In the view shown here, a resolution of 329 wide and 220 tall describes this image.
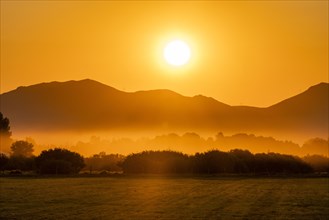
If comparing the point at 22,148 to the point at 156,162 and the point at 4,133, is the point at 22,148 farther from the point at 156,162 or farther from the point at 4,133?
the point at 156,162

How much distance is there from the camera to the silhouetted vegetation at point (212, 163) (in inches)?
4200

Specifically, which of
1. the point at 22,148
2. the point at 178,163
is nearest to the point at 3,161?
the point at 178,163

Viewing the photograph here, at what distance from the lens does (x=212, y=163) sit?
108m

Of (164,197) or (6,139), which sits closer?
(164,197)

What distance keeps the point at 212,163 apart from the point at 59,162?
26009mm

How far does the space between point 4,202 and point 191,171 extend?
6813 centimetres

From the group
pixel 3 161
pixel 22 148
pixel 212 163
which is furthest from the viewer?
pixel 22 148

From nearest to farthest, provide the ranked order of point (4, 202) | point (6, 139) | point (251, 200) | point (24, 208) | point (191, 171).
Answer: point (24, 208)
point (4, 202)
point (251, 200)
point (191, 171)
point (6, 139)

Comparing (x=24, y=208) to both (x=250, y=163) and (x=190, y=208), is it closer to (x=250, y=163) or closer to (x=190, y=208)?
(x=190, y=208)

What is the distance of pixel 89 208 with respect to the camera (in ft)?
119

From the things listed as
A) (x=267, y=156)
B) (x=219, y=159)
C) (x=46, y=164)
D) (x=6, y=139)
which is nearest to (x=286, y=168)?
(x=267, y=156)

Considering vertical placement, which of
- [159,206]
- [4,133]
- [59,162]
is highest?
[4,133]

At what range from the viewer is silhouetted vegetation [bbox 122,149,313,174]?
107 meters

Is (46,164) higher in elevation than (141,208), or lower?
higher
